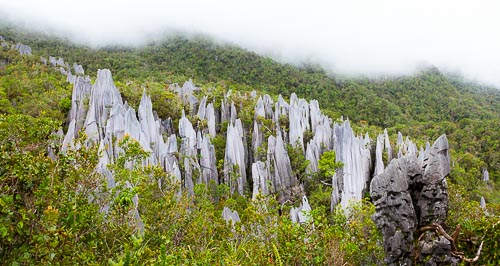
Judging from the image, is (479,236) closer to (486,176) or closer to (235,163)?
(235,163)

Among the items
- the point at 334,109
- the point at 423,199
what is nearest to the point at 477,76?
the point at 334,109

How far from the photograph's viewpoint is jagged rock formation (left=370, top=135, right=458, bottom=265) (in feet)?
17.8

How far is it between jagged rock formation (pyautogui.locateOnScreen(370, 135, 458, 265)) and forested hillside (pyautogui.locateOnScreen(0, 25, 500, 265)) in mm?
694

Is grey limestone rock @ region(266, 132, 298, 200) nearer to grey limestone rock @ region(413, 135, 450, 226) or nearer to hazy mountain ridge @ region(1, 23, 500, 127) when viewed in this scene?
grey limestone rock @ region(413, 135, 450, 226)

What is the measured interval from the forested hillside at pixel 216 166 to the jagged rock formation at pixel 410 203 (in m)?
0.69

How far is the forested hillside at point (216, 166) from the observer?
10.5 ft

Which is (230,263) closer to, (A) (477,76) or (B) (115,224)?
(B) (115,224)

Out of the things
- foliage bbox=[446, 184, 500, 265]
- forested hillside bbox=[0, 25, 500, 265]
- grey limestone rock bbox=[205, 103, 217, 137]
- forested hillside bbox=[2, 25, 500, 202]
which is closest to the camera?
forested hillside bbox=[0, 25, 500, 265]

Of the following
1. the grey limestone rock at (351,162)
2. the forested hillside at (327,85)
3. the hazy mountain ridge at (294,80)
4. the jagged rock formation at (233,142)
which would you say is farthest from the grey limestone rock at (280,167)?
the hazy mountain ridge at (294,80)

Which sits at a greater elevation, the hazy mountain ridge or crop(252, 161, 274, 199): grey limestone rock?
the hazy mountain ridge

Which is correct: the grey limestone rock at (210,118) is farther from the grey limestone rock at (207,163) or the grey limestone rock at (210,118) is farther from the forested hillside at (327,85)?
the forested hillside at (327,85)

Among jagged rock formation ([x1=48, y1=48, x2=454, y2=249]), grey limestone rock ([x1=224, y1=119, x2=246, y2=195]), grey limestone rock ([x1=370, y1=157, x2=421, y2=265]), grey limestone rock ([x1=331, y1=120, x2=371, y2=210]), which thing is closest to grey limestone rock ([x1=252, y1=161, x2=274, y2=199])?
jagged rock formation ([x1=48, y1=48, x2=454, y2=249])

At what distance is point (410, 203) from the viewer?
5.51m

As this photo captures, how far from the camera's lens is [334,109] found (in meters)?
59.4
